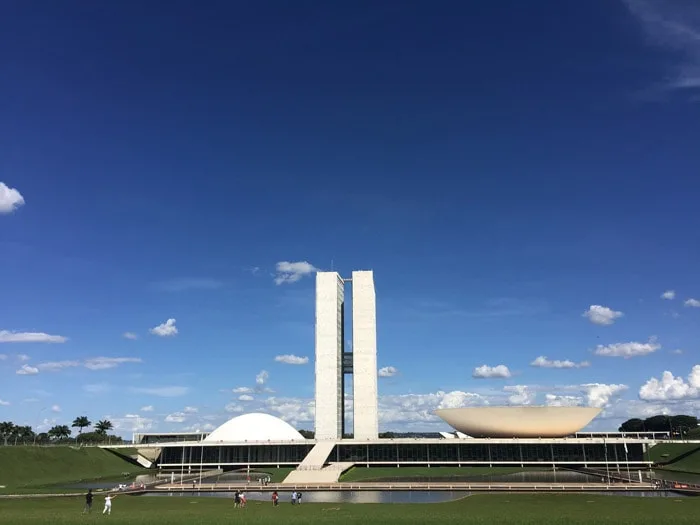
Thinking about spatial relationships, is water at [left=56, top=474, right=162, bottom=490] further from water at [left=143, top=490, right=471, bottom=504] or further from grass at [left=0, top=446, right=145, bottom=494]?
water at [left=143, top=490, right=471, bottom=504]

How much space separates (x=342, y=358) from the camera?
8956cm

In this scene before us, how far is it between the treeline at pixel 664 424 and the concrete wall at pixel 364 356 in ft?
290

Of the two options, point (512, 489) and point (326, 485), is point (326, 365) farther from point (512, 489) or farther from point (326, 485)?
point (512, 489)

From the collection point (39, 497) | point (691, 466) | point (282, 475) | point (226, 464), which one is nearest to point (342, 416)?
point (226, 464)

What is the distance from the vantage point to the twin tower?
3263 inches

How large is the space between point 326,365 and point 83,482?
121 ft

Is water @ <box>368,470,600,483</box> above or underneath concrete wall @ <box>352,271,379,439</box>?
underneath

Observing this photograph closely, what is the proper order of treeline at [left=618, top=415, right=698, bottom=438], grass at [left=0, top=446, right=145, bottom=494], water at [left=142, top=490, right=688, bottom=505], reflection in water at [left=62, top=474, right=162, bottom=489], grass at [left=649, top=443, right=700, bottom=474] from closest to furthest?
water at [left=142, top=490, right=688, bottom=505]
reflection in water at [left=62, top=474, right=162, bottom=489]
grass at [left=0, top=446, right=145, bottom=494]
grass at [left=649, top=443, right=700, bottom=474]
treeline at [left=618, top=415, right=698, bottom=438]

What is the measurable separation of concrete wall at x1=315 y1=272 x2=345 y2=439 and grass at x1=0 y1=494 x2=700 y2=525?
43985mm

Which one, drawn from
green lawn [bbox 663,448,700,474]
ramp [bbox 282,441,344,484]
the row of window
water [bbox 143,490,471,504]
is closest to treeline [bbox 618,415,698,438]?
green lawn [bbox 663,448,700,474]

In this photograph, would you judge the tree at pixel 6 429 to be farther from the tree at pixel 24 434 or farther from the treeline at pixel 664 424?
the treeline at pixel 664 424

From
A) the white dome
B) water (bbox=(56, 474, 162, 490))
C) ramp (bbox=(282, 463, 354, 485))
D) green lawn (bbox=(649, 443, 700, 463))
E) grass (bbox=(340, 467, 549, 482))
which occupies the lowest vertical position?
water (bbox=(56, 474, 162, 490))

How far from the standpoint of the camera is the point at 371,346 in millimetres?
86688

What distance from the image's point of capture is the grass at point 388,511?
26156mm
